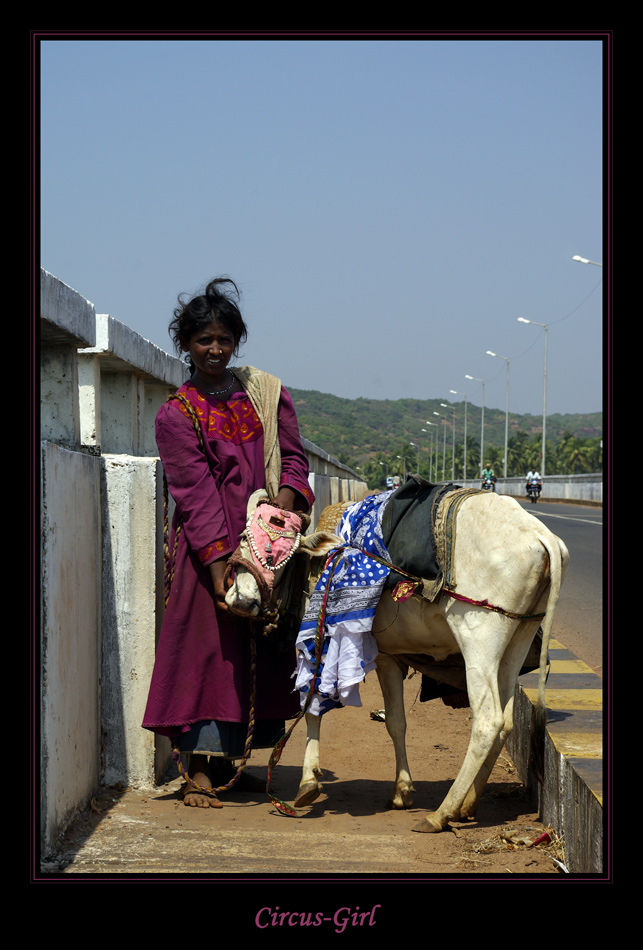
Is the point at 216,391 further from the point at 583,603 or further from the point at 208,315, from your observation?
the point at 583,603

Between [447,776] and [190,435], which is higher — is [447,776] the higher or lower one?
the lower one

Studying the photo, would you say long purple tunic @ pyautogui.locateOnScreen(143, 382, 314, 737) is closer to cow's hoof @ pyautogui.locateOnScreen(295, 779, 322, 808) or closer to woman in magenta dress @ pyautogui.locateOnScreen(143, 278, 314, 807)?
woman in magenta dress @ pyautogui.locateOnScreen(143, 278, 314, 807)

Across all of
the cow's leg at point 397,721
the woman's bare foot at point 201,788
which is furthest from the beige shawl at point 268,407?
the woman's bare foot at point 201,788

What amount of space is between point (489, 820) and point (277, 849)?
975mm

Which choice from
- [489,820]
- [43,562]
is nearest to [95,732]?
[43,562]

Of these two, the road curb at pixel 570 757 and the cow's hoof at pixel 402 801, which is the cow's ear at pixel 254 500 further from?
A: the road curb at pixel 570 757

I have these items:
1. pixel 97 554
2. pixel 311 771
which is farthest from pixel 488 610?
pixel 97 554

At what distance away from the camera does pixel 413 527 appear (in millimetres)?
3928

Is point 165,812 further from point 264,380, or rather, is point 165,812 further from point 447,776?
point 264,380

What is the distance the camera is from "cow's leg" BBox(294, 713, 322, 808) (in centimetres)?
401

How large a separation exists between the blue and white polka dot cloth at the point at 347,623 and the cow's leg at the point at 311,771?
4.9 inches

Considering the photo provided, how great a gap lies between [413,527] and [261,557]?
0.64 metres

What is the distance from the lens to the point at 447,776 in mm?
4770
